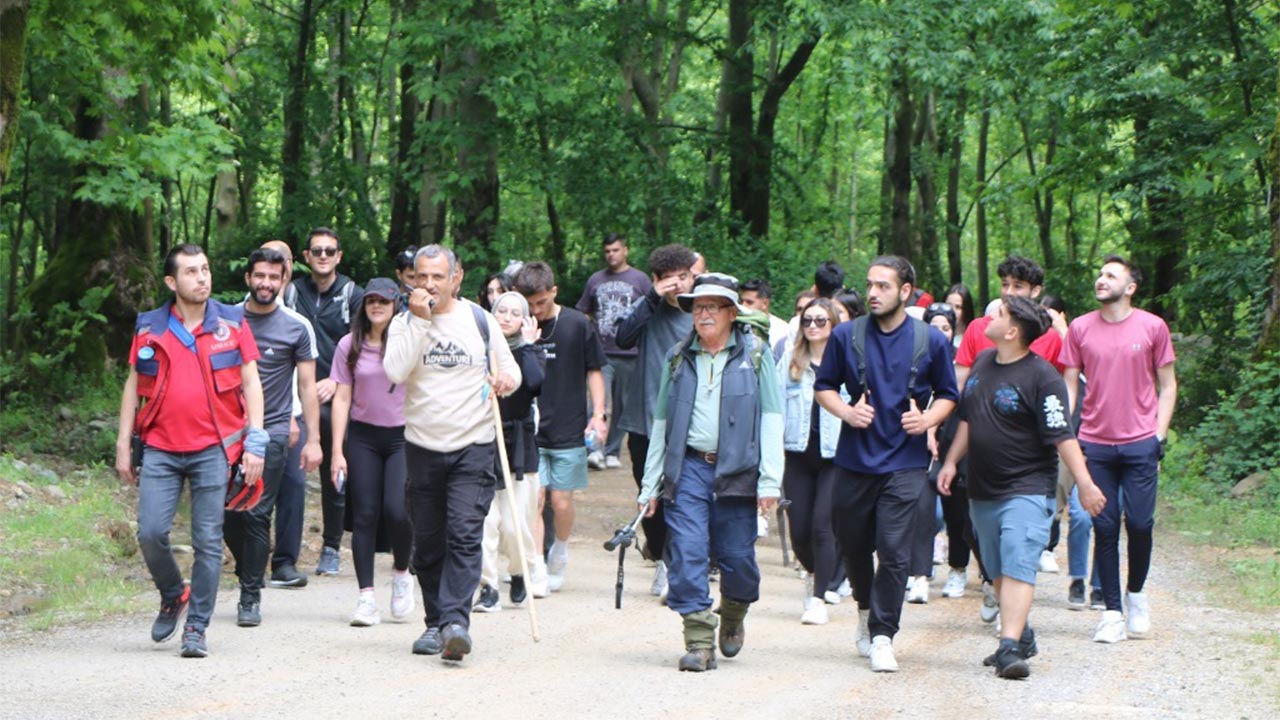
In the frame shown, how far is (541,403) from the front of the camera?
32.8 ft

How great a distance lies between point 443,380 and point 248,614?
2037mm

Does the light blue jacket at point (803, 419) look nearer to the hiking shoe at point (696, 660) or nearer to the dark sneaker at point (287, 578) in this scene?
the hiking shoe at point (696, 660)

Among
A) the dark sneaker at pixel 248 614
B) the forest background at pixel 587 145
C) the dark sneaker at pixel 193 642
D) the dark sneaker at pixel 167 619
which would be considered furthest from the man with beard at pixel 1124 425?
the dark sneaker at pixel 167 619

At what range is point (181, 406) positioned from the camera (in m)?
7.75

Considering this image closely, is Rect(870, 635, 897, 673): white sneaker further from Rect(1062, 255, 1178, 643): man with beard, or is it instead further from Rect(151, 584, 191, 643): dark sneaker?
Rect(151, 584, 191, 643): dark sneaker

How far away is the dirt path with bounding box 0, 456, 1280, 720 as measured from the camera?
22.0 ft

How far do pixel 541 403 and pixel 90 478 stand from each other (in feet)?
17.1

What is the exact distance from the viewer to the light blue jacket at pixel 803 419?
31.6 ft

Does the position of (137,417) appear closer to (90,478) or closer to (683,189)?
(90,478)

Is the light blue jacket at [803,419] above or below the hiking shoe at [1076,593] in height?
above

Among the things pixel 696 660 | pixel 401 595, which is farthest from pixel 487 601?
pixel 696 660

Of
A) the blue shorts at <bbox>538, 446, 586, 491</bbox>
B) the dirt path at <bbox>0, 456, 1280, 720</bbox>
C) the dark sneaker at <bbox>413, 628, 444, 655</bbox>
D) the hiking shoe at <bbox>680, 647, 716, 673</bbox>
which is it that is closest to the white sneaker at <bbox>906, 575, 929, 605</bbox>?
the dirt path at <bbox>0, 456, 1280, 720</bbox>

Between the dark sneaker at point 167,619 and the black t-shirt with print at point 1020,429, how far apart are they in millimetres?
4110

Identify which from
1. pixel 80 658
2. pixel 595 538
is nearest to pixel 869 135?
pixel 595 538
